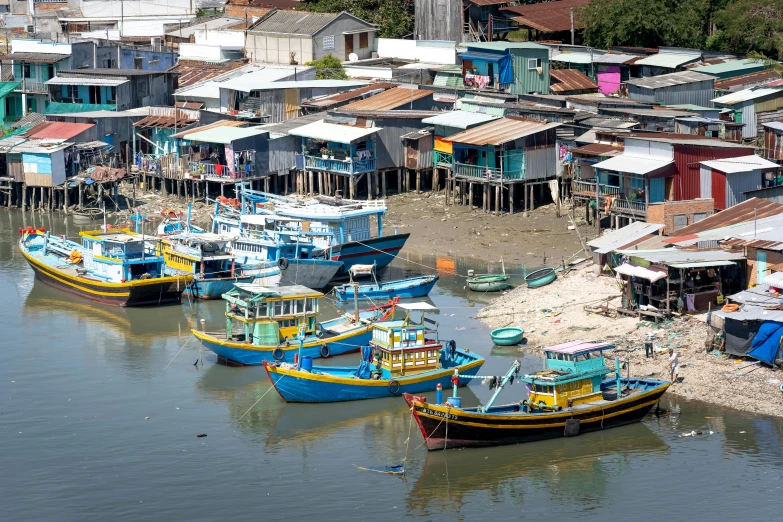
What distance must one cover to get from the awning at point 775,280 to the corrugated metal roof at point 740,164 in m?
10.5

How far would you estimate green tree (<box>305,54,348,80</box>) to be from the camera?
253 feet

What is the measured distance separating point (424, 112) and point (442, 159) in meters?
3.93

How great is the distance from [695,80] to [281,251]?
87.6 ft

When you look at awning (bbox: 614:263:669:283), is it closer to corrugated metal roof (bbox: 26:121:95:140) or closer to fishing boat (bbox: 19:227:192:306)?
fishing boat (bbox: 19:227:192:306)

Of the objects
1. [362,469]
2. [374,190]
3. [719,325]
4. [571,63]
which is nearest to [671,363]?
[719,325]

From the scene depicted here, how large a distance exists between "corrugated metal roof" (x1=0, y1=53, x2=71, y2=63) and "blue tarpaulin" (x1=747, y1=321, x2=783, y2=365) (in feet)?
173

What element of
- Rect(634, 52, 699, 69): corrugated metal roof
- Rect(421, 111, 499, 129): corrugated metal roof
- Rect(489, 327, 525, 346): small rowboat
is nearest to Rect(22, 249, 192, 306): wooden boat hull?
Rect(489, 327, 525, 346): small rowboat

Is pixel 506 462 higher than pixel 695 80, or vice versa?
pixel 695 80

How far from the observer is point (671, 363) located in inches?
1478

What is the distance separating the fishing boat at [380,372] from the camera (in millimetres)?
37344

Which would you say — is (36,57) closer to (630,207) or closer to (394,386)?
(630,207)

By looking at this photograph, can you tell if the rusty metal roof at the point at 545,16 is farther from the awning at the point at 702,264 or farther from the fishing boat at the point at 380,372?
the fishing boat at the point at 380,372

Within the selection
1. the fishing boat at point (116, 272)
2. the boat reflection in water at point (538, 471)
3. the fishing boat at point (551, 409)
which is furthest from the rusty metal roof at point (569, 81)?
the boat reflection in water at point (538, 471)

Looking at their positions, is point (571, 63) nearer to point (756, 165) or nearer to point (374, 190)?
point (374, 190)
